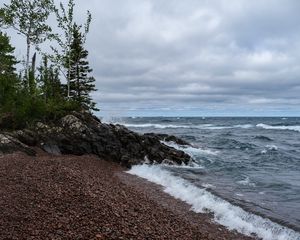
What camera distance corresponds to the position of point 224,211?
12.6 meters

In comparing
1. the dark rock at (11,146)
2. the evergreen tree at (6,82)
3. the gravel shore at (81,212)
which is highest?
the evergreen tree at (6,82)

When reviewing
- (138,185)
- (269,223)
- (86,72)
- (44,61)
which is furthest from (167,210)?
(86,72)

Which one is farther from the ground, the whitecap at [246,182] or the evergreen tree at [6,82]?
the evergreen tree at [6,82]

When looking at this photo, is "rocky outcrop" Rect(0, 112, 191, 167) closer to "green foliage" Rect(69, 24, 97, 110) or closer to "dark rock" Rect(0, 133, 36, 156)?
"dark rock" Rect(0, 133, 36, 156)

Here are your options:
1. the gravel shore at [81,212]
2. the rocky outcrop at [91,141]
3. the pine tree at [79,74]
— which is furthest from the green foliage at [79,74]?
the gravel shore at [81,212]

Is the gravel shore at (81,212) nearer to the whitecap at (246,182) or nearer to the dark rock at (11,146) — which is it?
the dark rock at (11,146)

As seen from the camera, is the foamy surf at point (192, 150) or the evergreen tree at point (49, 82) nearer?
the evergreen tree at point (49, 82)

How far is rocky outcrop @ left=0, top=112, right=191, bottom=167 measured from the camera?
75.7ft

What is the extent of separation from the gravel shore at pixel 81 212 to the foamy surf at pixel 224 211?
0.47m

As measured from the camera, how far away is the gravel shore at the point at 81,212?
824 centimetres

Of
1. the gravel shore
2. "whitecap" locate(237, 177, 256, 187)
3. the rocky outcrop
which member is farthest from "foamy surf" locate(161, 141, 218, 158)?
the gravel shore

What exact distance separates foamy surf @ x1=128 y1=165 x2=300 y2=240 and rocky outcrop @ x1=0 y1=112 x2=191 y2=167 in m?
5.85

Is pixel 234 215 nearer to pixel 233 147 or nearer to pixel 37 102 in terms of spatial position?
pixel 37 102

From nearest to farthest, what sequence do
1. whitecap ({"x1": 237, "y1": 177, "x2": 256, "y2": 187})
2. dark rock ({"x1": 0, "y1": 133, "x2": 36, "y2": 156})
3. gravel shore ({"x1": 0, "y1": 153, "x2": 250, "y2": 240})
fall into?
1. gravel shore ({"x1": 0, "y1": 153, "x2": 250, "y2": 240})
2. whitecap ({"x1": 237, "y1": 177, "x2": 256, "y2": 187})
3. dark rock ({"x1": 0, "y1": 133, "x2": 36, "y2": 156})
